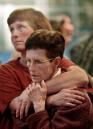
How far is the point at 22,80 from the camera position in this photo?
2.78 m

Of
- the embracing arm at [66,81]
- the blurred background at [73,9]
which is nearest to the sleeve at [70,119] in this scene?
the embracing arm at [66,81]

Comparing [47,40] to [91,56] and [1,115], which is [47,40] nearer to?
[1,115]

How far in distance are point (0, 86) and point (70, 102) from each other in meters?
0.53

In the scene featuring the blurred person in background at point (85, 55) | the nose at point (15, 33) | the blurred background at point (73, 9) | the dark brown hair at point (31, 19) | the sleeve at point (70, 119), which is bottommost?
the blurred background at point (73, 9)

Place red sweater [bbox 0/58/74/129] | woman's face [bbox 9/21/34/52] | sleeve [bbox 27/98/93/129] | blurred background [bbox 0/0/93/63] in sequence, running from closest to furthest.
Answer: sleeve [bbox 27/98/93/129]
red sweater [bbox 0/58/74/129]
woman's face [bbox 9/21/34/52]
blurred background [bbox 0/0/93/63]

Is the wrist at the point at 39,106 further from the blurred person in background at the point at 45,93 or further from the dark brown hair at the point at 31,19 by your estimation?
the dark brown hair at the point at 31,19

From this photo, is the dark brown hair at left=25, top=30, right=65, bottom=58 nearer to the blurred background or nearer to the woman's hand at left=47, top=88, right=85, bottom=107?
the woman's hand at left=47, top=88, right=85, bottom=107

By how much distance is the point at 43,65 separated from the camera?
8.20 ft

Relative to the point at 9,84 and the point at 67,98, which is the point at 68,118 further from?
the point at 9,84

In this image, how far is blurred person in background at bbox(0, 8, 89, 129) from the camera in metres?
2.59

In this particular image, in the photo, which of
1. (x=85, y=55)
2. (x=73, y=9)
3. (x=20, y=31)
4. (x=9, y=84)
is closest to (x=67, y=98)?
(x=9, y=84)

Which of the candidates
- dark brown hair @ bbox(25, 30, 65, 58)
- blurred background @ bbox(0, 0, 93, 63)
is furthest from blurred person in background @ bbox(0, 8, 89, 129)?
blurred background @ bbox(0, 0, 93, 63)

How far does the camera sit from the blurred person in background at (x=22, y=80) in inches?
102

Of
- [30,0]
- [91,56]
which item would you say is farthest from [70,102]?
[30,0]
